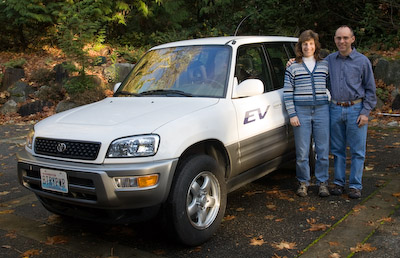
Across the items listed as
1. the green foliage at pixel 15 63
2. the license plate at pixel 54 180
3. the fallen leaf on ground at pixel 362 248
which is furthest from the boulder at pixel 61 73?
the fallen leaf on ground at pixel 362 248

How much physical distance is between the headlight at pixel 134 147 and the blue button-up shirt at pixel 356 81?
7.67 feet

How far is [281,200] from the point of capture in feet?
15.7

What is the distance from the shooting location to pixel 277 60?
5.18 m

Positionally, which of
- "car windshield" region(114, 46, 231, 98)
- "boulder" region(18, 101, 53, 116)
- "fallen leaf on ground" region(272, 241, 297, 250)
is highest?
"car windshield" region(114, 46, 231, 98)

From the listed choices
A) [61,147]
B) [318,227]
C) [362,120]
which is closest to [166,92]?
[61,147]

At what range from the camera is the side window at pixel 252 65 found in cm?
448

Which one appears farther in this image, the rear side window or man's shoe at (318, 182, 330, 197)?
the rear side window

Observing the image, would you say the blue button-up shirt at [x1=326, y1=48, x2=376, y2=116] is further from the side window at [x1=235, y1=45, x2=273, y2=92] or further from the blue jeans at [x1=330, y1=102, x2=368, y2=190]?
the side window at [x1=235, y1=45, x2=273, y2=92]

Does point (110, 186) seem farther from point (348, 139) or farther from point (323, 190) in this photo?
point (348, 139)

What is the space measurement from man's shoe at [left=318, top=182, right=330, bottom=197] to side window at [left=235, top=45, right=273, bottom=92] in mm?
1262

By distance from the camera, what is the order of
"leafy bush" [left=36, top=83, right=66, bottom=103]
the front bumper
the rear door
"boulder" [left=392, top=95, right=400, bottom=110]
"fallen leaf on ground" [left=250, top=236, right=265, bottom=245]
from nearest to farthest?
the front bumper → "fallen leaf on ground" [left=250, top=236, right=265, bottom=245] → the rear door → "boulder" [left=392, top=95, right=400, bottom=110] → "leafy bush" [left=36, top=83, right=66, bottom=103]

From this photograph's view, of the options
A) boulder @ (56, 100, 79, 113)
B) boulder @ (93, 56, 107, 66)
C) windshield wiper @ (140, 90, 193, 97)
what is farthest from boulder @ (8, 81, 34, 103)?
windshield wiper @ (140, 90, 193, 97)

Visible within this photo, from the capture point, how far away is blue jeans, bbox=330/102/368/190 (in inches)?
181

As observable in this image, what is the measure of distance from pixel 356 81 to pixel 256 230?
1940mm
